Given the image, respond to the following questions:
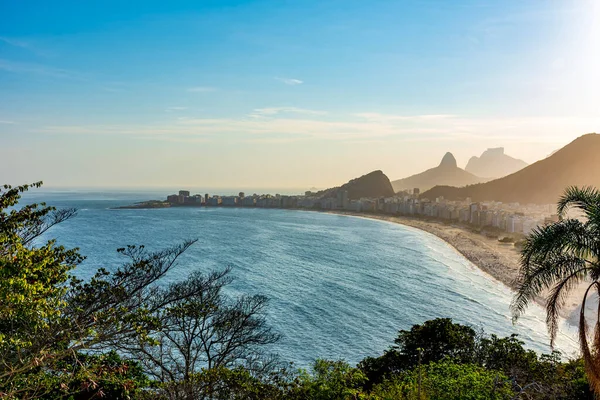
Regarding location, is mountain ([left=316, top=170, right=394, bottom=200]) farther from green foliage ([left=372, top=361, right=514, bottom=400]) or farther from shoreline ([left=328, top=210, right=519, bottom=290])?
green foliage ([left=372, top=361, right=514, bottom=400])

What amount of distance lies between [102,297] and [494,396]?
9.12 meters

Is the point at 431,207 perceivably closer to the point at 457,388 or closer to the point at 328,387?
the point at 457,388

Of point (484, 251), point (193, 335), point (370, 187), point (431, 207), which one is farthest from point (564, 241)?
point (370, 187)

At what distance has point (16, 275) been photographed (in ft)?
21.4

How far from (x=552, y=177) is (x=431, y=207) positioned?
3970 cm

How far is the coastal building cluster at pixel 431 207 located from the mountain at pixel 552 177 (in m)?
9.18

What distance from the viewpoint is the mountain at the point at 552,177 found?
112 m

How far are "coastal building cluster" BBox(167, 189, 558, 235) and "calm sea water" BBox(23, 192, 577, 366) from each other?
43.0 feet

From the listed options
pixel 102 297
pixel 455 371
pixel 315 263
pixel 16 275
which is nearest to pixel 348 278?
pixel 315 263

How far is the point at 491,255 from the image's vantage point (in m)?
54.8

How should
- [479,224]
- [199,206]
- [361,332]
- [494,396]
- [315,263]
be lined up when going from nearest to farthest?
[494,396] < [361,332] < [315,263] < [479,224] < [199,206]

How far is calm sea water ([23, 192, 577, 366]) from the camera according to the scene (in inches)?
971

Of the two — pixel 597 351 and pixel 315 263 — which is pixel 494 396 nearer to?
pixel 597 351

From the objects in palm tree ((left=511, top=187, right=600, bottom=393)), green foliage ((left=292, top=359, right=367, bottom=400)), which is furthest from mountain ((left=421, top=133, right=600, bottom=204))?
green foliage ((left=292, top=359, right=367, bottom=400))
